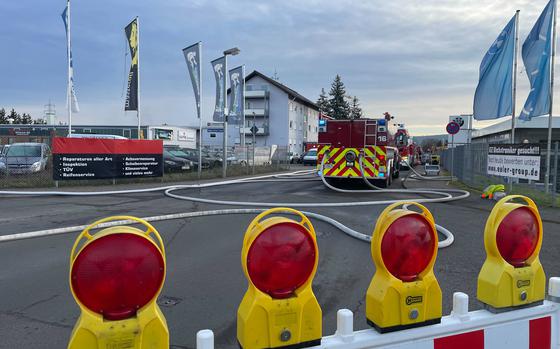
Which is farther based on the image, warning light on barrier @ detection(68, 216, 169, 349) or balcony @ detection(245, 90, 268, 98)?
balcony @ detection(245, 90, 268, 98)

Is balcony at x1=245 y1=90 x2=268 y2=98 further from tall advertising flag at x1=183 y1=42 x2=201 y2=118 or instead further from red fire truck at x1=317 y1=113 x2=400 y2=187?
red fire truck at x1=317 y1=113 x2=400 y2=187

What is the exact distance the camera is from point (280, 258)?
2098 millimetres

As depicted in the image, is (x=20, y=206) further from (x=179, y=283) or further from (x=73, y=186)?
(x=179, y=283)

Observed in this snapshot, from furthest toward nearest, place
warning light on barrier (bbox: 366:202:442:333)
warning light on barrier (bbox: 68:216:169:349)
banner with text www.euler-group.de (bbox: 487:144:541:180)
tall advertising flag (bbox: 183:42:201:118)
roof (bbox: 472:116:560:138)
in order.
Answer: roof (bbox: 472:116:560:138)
tall advertising flag (bbox: 183:42:201:118)
banner with text www.euler-group.de (bbox: 487:144:541:180)
warning light on barrier (bbox: 366:202:442:333)
warning light on barrier (bbox: 68:216:169:349)

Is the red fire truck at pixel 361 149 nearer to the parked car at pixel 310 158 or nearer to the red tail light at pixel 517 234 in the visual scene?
the red tail light at pixel 517 234

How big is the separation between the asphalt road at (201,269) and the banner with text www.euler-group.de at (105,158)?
594 centimetres

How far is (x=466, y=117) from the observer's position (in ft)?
97.5

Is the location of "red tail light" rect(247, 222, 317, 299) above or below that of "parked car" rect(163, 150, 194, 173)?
above

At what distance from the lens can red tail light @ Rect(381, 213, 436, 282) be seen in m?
2.30

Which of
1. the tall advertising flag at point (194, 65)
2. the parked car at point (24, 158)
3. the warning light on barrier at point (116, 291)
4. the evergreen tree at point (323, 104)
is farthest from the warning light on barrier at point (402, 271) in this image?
the evergreen tree at point (323, 104)

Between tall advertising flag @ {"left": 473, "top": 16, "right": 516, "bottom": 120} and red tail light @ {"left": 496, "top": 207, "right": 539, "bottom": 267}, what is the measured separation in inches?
572

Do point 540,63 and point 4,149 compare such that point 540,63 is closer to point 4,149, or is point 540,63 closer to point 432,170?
point 432,170

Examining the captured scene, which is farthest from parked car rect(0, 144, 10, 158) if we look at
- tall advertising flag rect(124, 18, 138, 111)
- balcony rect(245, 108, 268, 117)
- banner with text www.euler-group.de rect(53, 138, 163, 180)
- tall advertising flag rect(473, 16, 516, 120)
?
balcony rect(245, 108, 268, 117)

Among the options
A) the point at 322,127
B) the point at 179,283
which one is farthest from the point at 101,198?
the point at 179,283
